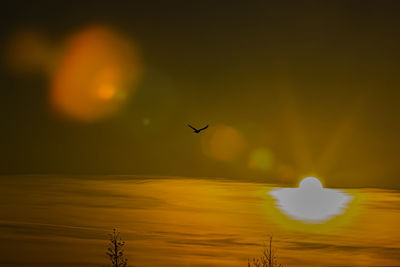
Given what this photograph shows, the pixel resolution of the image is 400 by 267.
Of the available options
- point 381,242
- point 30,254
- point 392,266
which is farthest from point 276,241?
point 30,254

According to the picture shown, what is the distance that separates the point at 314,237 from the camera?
199 metres

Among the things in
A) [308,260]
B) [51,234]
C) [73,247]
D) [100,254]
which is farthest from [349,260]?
[51,234]

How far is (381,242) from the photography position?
182 metres

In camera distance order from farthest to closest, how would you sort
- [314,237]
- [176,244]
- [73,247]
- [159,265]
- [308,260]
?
[314,237], [176,244], [73,247], [308,260], [159,265]

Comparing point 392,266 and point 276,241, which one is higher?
point 276,241

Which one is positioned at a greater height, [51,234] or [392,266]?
[51,234]

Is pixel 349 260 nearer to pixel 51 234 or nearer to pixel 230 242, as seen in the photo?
pixel 230 242

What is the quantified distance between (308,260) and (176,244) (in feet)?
159

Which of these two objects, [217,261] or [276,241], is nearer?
[217,261]

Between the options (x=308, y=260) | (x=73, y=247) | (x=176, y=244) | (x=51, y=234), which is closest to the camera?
(x=308, y=260)

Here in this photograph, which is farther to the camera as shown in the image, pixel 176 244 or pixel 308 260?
pixel 176 244

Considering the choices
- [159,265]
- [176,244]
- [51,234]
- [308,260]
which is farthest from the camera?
[51,234]

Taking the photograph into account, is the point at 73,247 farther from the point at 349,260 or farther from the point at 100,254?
the point at 349,260

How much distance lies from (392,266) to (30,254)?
96859mm
